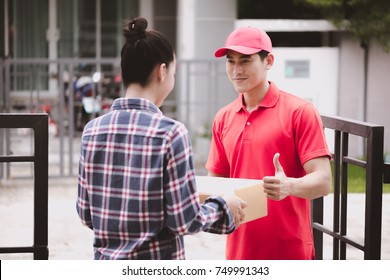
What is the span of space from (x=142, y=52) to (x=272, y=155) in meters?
1.02

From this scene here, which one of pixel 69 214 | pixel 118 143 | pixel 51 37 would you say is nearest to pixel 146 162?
pixel 118 143

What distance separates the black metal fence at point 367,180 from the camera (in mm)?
3838

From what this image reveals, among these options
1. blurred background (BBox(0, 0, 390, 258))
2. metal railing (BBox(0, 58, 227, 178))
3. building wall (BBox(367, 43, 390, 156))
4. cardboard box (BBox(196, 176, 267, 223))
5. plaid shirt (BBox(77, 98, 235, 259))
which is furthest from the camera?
building wall (BBox(367, 43, 390, 156))

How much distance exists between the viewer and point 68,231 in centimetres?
786

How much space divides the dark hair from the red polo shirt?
92 cm

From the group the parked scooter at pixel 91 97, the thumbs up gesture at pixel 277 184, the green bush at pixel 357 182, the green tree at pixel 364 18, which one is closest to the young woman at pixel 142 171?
the thumbs up gesture at pixel 277 184

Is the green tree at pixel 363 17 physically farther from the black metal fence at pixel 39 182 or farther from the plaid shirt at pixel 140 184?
the plaid shirt at pixel 140 184

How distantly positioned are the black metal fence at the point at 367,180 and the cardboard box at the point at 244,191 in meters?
0.70

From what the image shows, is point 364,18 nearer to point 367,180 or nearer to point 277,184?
point 367,180

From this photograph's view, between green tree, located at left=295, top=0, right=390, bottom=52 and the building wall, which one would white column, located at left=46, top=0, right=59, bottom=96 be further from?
the building wall

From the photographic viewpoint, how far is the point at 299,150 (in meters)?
3.64

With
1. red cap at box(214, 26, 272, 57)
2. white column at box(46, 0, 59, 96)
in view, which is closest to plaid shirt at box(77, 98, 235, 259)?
red cap at box(214, 26, 272, 57)

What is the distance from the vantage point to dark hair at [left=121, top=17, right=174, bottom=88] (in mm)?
2846

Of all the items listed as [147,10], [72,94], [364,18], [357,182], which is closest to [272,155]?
[357,182]
